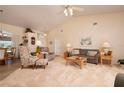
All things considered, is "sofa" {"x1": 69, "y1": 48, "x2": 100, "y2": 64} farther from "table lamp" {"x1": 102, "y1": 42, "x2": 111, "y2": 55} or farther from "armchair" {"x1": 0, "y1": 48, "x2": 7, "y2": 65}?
"armchair" {"x1": 0, "y1": 48, "x2": 7, "y2": 65}

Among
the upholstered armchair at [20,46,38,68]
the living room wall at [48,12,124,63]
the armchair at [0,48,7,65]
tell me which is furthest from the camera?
the living room wall at [48,12,124,63]

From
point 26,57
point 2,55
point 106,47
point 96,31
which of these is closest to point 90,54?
point 106,47

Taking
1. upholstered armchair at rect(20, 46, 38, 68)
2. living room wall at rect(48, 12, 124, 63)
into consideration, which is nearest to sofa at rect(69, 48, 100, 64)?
living room wall at rect(48, 12, 124, 63)

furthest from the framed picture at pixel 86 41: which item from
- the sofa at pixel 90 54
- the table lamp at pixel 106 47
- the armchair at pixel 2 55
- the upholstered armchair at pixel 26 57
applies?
the armchair at pixel 2 55

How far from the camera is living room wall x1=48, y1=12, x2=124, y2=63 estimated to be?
6633mm

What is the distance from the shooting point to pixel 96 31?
729 centimetres

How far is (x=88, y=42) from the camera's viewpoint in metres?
7.59

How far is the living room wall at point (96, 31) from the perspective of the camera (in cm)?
663

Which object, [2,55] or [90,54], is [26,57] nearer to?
[2,55]

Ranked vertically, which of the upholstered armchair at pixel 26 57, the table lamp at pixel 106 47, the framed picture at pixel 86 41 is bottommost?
the upholstered armchair at pixel 26 57

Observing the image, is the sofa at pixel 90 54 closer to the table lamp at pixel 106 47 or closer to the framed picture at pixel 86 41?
the table lamp at pixel 106 47

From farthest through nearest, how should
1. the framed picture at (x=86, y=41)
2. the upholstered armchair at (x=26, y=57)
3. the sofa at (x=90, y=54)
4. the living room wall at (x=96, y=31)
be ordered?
the framed picture at (x=86, y=41), the living room wall at (x=96, y=31), the sofa at (x=90, y=54), the upholstered armchair at (x=26, y=57)

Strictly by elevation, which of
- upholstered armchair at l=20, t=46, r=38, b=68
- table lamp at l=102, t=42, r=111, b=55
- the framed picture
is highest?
the framed picture
